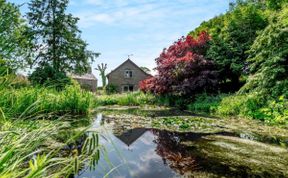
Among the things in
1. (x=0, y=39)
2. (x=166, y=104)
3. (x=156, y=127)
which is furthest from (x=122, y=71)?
(x=0, y=39)

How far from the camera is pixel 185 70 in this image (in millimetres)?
15766

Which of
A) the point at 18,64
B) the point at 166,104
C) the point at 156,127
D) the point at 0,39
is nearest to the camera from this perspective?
the point at 0,39

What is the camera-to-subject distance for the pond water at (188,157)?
3.73m

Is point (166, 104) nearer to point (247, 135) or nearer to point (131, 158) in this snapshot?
point (247, 135)

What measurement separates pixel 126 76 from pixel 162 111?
23537 millimetres

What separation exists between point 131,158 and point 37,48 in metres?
21.2

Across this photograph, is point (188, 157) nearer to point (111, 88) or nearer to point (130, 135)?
point (130, 135)

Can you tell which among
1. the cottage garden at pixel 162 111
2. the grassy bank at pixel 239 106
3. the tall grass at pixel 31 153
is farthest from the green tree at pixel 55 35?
the tall grass at pixel 31 153

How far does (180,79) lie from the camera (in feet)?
53.7

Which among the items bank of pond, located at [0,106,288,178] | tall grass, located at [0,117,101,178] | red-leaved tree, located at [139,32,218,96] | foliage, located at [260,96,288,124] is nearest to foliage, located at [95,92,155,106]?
red-leaved tree, located at [139,32,218,96]

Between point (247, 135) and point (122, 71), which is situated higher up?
point (122, 71)

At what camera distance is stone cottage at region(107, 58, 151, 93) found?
36031mm

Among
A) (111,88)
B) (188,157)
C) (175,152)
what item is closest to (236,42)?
(175,152)

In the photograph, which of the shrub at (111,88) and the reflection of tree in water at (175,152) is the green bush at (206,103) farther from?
the shrub at (111,88)
